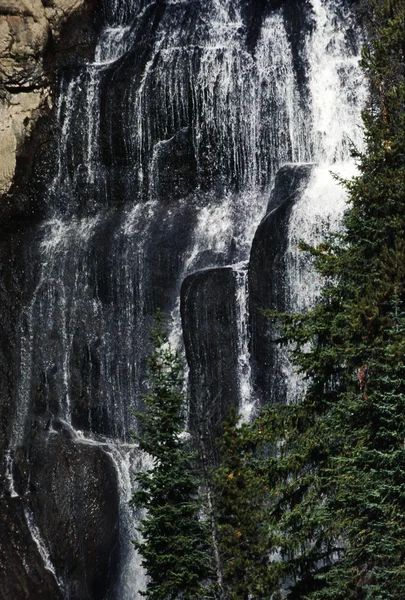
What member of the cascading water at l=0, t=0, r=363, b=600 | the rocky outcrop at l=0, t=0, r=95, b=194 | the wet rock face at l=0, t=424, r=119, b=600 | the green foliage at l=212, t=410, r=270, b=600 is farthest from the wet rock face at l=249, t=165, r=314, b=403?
the rocky outcrop at l=0, t=0, r=95, b=194

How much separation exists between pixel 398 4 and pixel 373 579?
328 inches

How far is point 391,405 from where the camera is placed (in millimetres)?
12781

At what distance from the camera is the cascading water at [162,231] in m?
22.3

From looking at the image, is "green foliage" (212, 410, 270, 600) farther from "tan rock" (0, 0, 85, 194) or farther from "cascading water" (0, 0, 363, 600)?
"tan rock" (0, 0, 85, 194)

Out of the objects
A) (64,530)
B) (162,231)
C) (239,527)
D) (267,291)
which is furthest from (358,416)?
(162,231)

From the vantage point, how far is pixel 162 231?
2470cm

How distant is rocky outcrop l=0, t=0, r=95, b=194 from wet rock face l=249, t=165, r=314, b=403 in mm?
7456

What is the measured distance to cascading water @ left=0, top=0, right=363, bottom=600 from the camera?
73.3 ft

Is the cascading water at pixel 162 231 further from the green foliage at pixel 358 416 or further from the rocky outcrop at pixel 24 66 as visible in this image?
the green foliage at pixel 358 416

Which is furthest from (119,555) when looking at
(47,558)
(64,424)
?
(64,424)

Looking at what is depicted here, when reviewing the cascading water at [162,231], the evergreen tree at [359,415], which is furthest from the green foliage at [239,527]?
the cascading water at [162,231]

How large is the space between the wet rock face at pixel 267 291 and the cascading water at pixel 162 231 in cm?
3

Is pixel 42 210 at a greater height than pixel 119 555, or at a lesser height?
greater

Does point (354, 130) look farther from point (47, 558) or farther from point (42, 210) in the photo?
point (47, 558)
